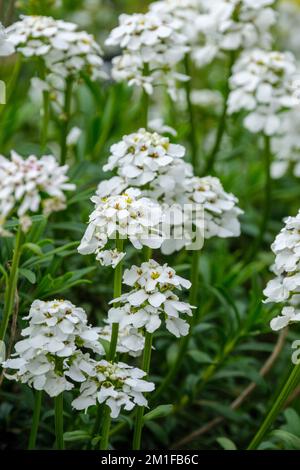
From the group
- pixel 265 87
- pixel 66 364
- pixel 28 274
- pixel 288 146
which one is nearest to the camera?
pixel 66 364

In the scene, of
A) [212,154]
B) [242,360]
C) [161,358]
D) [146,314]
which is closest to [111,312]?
[146,314]

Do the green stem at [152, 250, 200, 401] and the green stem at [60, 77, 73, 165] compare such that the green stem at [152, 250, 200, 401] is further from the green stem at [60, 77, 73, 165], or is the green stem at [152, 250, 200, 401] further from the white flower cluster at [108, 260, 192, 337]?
the green stem at [60, 77, 73, 165]

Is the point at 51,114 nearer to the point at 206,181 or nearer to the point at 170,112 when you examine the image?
the point at 170,112

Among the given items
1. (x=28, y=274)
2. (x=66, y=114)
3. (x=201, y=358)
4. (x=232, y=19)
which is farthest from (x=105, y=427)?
(x=232, y=19)

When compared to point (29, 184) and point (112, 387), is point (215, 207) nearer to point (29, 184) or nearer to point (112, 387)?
point (112, 387)

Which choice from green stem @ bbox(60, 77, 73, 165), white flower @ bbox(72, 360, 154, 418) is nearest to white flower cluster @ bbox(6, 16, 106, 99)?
green stem @ bbox(60, 77, 73, 165)
